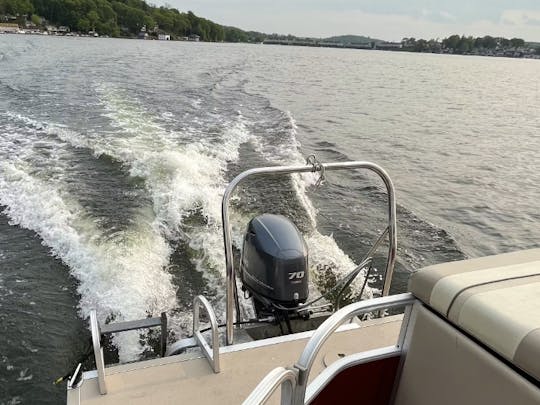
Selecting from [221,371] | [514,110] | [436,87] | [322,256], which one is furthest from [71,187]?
[436,87]

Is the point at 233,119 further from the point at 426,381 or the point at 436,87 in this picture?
the point at 436,87

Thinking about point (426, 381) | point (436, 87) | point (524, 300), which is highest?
point (524, 300)

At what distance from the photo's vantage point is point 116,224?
5781mm

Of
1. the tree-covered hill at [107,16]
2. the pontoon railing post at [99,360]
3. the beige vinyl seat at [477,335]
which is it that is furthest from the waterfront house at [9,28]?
the beige vinyl seat at [477,335]

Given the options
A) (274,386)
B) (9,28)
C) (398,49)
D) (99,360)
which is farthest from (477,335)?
(398,49)

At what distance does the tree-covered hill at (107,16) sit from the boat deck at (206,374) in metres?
81.3

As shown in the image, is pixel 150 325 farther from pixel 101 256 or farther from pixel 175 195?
pixel 175 195

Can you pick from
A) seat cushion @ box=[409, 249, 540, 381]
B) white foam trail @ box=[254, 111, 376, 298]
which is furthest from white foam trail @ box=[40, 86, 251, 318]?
seat cushion @ box=[409, 249, 540, 381]

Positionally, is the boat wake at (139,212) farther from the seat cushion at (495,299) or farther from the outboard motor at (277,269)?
the seat cushion at (495,299)

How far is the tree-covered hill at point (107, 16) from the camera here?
247 feet

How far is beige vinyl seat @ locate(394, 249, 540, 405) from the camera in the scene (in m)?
1.42

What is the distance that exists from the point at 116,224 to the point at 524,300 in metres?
4.98

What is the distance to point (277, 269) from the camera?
3188mm

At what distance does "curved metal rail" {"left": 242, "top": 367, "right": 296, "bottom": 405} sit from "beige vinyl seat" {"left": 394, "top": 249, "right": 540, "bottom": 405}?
588 mm
